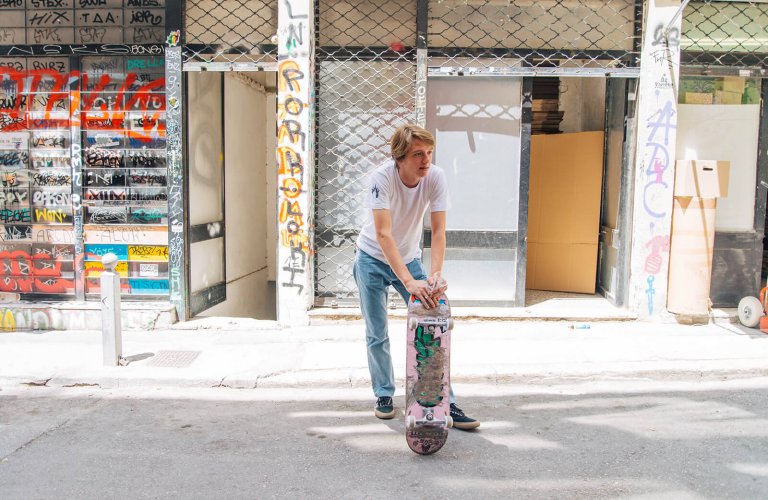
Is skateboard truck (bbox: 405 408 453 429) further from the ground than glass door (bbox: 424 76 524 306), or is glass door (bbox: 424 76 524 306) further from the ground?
glass door (bbox: 424 76 524 306)

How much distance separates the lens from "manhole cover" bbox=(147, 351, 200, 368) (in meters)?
5.89

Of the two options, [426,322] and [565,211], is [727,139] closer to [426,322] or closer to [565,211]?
[565,211]

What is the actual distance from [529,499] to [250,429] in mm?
1990

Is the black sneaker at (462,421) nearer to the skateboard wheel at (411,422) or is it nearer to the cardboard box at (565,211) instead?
the skateboard wheel at (411,422)

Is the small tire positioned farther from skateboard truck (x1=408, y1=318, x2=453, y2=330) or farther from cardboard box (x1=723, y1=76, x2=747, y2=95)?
skateboard truck (x1=408, y1=318, x2=453, y2=330)

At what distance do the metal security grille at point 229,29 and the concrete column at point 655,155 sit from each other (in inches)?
162

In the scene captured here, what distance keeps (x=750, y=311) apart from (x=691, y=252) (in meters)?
0.91

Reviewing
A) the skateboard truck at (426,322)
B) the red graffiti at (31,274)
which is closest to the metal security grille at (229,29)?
the red graffiti at (31,274)

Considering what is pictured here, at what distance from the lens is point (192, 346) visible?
6570 millimetres

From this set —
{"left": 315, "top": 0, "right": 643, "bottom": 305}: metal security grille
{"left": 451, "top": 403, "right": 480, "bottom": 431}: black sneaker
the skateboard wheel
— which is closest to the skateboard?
the skateboard wheel

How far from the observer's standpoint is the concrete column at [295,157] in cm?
691

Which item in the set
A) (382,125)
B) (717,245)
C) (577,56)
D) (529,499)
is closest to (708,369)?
(717,245)

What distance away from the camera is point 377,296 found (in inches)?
175

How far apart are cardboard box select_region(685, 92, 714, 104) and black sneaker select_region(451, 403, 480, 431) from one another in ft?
16.4
